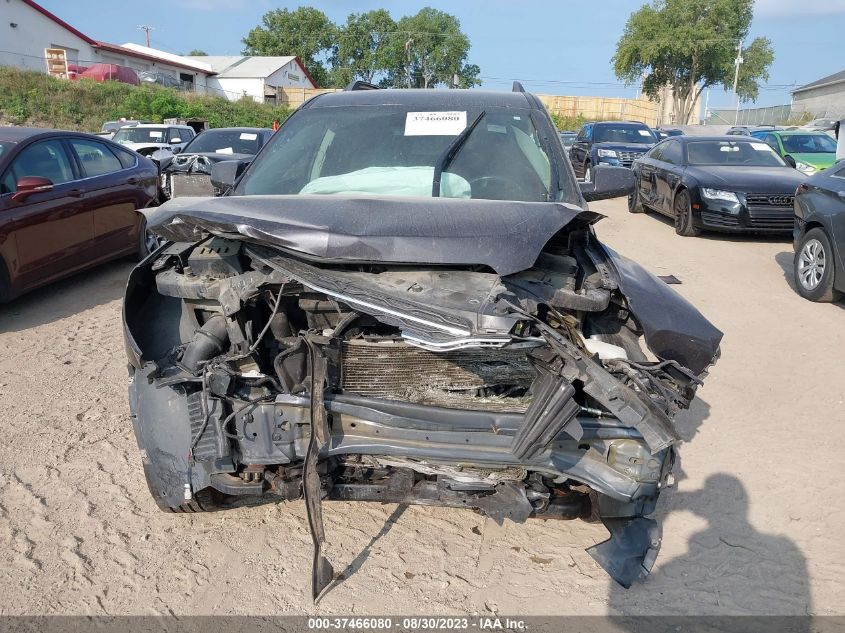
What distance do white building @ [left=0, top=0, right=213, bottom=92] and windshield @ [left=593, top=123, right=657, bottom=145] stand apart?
1119 inches

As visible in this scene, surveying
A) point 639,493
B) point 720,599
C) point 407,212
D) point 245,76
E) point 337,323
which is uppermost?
point 245,76

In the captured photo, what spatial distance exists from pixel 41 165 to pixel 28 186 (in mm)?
664

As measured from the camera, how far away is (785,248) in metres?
9.95

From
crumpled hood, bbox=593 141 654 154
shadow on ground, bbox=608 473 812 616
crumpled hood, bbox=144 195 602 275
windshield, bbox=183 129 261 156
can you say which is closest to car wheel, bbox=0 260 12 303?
crumpled hood, bbox=144 195 602 275

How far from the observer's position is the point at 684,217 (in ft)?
34.8

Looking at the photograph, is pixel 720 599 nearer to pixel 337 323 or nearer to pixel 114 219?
pixel 337 323

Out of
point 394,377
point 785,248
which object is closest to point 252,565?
point 394,377

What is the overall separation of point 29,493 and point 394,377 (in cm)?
208

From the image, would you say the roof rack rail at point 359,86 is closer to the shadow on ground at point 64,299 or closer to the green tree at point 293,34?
the shadow on ground at point 64,299

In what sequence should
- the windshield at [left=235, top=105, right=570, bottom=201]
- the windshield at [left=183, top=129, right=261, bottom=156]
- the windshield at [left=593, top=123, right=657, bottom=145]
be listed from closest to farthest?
the windshield at [left=235, top=105, right=570, bottom=201], the windshield at [left=183, top=129, right=261, bottom=156], the windshield at [left=593, top=123, right=657, bottom=145]

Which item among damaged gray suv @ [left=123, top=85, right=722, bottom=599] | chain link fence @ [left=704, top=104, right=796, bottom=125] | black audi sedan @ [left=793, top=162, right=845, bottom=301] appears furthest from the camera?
chain link fence @ [left=704, top=104, right=796, bottom=125]

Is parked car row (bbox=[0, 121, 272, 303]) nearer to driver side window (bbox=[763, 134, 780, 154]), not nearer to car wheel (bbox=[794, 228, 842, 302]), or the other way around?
car wheel (bbox=[794, 228, 842, 302])

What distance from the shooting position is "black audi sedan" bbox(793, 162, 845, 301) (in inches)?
266

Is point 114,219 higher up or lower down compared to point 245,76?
lower down
